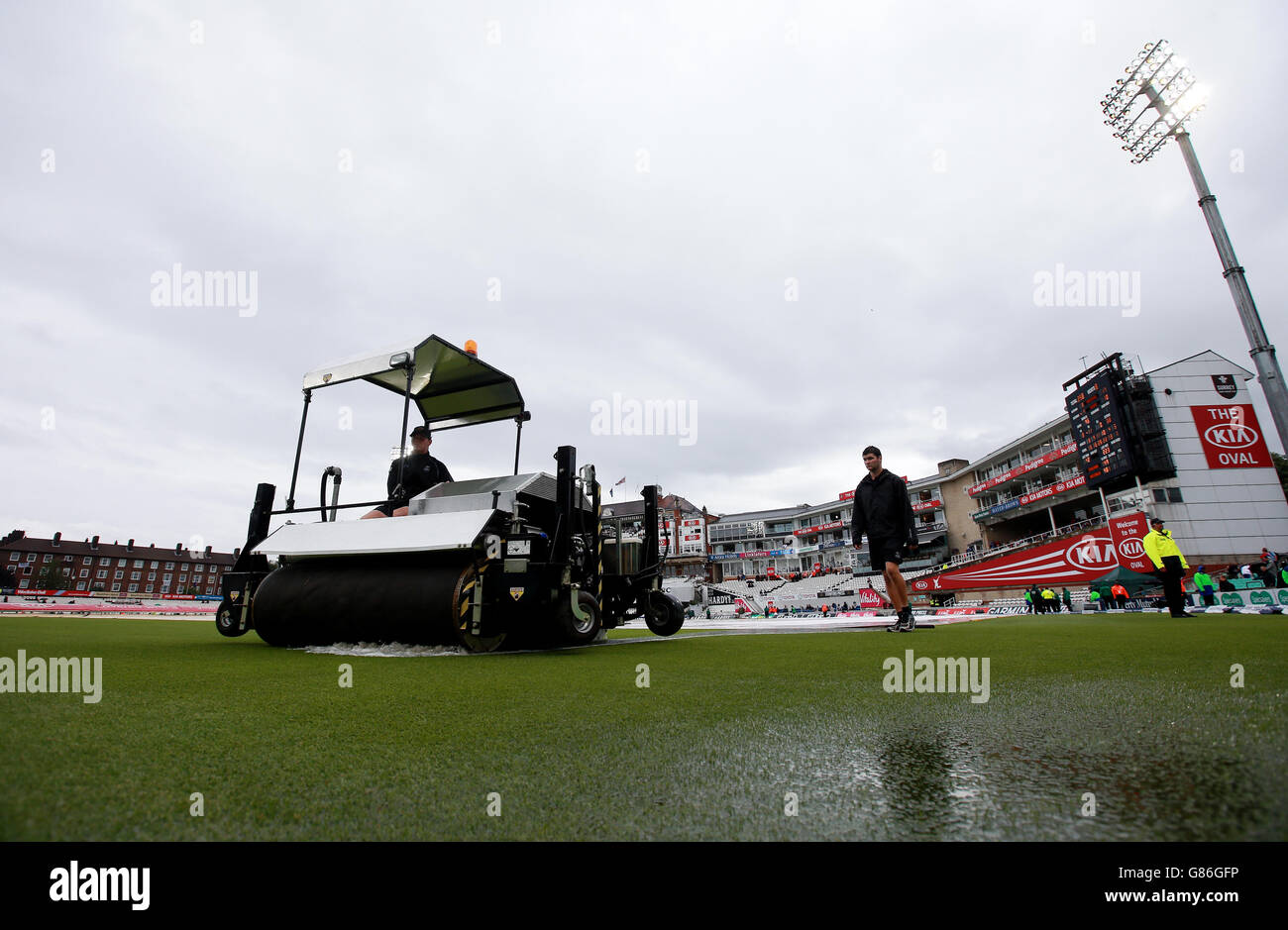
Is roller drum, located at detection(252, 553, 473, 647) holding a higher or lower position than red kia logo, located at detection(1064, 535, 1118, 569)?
higher

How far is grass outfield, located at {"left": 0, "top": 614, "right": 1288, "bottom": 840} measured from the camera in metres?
1.00

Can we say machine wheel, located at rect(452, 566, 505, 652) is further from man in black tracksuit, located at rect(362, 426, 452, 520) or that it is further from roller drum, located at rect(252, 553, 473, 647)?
man in black tracksuit, located at rect(362, 426, 452, 520)

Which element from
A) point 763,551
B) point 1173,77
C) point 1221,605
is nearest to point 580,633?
point 1221,605

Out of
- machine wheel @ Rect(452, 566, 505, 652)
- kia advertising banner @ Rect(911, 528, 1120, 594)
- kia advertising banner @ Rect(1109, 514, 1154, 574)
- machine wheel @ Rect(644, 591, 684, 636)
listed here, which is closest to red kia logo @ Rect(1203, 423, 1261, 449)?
kia advertising banner @ Rect(911, 528, 1120, 594)

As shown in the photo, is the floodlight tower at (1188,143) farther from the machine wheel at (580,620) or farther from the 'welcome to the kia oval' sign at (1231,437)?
the 'welcome to the kia oval' sign at (1231,437)

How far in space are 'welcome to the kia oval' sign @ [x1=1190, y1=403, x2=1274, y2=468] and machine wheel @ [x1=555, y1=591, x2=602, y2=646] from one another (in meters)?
48.1

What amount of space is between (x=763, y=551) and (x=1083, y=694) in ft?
258

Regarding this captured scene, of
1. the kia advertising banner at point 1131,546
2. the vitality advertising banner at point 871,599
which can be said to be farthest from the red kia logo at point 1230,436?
the kia advertising banner at point 1131,546

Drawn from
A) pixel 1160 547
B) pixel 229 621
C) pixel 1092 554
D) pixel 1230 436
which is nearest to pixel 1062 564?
pixel 1092 554

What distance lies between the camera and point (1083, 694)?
88.4 inches

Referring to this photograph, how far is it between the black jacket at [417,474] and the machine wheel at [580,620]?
6.59 ft

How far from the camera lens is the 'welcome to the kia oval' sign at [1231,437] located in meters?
36.1

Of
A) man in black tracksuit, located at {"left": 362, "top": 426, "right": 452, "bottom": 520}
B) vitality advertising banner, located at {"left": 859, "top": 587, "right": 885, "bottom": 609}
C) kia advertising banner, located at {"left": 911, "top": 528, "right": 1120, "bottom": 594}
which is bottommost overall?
vitality advertising banner, located at {"left": 859, "top": 587, "right": 885, "bottom": 609}
